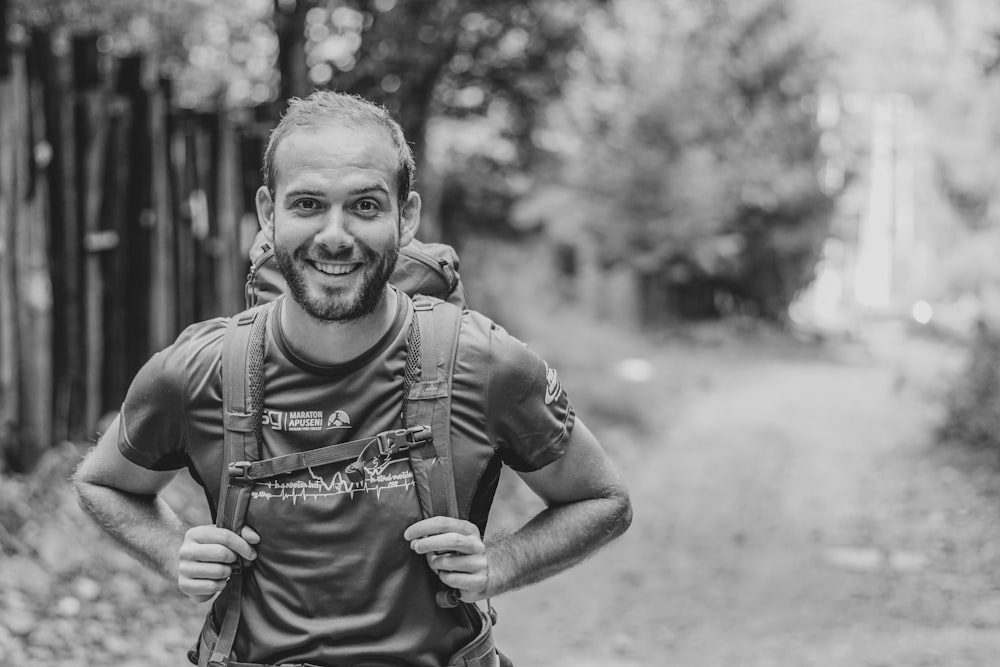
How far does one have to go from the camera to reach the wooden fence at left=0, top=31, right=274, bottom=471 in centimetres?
576

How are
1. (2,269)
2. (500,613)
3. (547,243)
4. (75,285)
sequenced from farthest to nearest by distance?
(547,243) < (500,613) < (75,285) < (2,269)

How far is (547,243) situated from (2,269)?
58.3ft

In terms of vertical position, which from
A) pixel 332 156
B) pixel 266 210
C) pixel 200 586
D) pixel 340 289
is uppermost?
pixel 332 156

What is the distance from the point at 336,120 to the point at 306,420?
59 cm

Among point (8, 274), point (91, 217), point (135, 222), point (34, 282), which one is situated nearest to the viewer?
point (8, 274)

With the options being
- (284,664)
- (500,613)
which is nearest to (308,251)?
(284,664)

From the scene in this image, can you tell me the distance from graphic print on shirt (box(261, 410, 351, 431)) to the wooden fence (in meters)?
3.94

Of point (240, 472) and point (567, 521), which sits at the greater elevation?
point (240, 472)

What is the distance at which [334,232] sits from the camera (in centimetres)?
220

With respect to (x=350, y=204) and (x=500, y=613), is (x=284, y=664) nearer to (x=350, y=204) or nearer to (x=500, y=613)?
(x=350, y=204)

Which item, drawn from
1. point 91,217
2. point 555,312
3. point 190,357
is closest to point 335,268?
point 190,357

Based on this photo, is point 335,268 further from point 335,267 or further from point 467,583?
point 467,583

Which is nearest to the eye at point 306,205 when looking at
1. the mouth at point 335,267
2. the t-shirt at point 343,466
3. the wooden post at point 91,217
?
the mouth at point 335,267

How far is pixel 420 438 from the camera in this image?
7.18 ft
